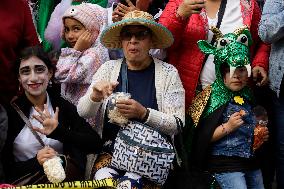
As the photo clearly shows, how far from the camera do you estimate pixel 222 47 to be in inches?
162

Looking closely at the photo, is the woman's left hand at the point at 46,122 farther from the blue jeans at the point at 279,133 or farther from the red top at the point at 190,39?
the blue jeans at the point at 279,133

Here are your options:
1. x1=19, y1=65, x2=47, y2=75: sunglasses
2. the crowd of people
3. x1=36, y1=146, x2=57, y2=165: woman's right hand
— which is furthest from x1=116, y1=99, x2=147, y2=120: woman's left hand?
x1=19, y1=65, x2=47, y2=75: sunglasses

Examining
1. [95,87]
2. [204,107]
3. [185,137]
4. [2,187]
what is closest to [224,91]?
[204,107]

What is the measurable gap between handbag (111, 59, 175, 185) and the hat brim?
2.43 ft

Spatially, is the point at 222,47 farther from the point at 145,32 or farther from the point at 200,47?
the point at 145,32

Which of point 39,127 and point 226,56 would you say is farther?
point 226,56

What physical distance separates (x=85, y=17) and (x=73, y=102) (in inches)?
29.0

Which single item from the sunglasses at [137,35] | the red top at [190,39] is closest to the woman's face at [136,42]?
the sunglasses at [137,35]

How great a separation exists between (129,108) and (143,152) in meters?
0.32

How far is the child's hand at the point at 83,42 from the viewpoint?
182 inches

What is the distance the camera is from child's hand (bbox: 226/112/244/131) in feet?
13.4

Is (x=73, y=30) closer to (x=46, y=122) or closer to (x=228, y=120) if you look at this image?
(x=46, y=122)

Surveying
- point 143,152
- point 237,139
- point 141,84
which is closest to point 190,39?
point 141,84

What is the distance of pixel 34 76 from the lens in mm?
4004
